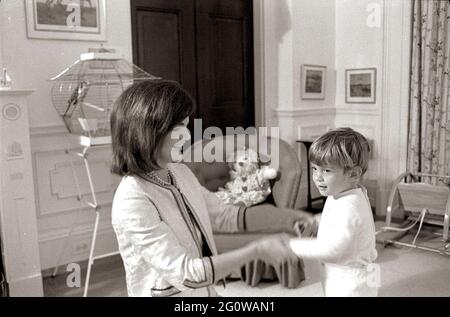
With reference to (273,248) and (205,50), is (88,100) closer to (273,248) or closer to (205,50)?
(205,50)

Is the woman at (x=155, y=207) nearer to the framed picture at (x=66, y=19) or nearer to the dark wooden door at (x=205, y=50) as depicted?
the dark wooden door at (x=205, y=50)

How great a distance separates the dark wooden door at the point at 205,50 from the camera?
1175 mm

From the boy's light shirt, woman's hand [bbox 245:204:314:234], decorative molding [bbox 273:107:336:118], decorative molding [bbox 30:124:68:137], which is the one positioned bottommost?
woman's hand [bbox 245:204:314:234]

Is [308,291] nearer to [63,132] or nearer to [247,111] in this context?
[247,111]

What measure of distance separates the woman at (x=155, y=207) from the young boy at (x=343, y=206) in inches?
3.6

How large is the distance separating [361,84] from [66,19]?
34.0 inches

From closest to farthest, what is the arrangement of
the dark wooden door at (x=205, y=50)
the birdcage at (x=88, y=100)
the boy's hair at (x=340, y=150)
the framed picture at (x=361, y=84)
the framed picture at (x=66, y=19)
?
the boy's hair at (x=340, y=150) → the framed picture at (x=361, y=84) → the dark wooden door at (x=205, y=50) → the framed picture at (x=66, y=19) → the birdcage at (x=88, y=100)

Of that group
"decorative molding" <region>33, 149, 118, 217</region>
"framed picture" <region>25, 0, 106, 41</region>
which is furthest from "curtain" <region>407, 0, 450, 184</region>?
"decorative molding" <region>33, 149, 118, 217</region>

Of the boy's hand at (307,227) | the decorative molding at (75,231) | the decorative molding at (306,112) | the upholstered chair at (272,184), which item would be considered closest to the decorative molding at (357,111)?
the decorative molding at (306,112)

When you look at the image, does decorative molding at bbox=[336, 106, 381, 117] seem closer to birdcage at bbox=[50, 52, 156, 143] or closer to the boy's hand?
the boy's hand

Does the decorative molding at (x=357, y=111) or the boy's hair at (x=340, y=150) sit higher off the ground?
the decorative molding at (x=357, y=111)

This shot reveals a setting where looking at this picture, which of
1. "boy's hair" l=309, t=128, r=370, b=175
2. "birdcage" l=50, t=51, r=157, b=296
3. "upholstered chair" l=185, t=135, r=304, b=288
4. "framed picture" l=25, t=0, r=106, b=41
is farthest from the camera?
"birdcage" l=50, t=51, r=157, b=296

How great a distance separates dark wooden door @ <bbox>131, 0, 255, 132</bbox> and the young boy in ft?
1.85

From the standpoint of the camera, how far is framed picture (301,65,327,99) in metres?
1.05
